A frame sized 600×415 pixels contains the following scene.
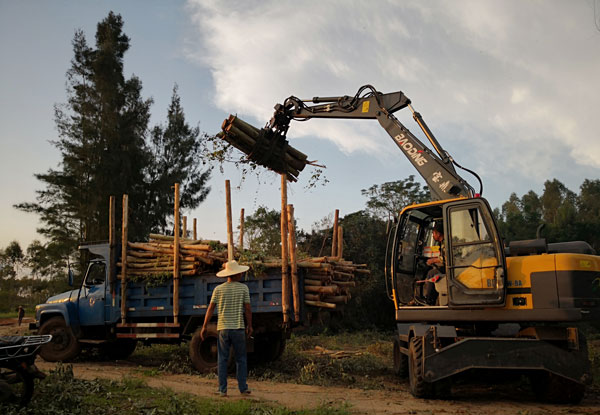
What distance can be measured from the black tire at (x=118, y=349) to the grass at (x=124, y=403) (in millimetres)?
4867

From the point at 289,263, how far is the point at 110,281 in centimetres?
419

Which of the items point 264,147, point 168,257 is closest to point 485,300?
point 264,147

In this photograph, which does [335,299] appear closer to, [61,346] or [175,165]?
[61,346]

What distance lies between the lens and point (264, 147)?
33.6 ft

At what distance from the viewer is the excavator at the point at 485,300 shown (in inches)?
262

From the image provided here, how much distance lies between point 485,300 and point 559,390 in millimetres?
1667

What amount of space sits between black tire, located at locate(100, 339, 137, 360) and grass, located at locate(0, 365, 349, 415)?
4867 millimetres

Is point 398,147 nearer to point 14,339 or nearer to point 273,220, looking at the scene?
point 14,339

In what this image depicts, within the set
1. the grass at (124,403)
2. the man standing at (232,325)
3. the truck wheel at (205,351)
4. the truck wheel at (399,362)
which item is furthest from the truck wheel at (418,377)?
the truck wheel at (205,351)

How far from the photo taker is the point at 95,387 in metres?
6.87

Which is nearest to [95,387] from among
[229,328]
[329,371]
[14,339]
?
[14,339]

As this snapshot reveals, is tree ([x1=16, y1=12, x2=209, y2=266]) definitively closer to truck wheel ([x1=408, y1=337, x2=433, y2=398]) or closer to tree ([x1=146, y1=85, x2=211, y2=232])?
tree ([x1=146, y1=85, x2=211, y2=232])

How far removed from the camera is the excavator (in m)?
6.65

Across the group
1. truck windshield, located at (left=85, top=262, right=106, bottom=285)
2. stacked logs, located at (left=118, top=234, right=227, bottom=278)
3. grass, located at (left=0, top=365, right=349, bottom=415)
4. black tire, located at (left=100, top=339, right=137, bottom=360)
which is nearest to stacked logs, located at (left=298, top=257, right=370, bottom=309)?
stacked logs, located at (left=118, top=234, right=227, bottom=278)
